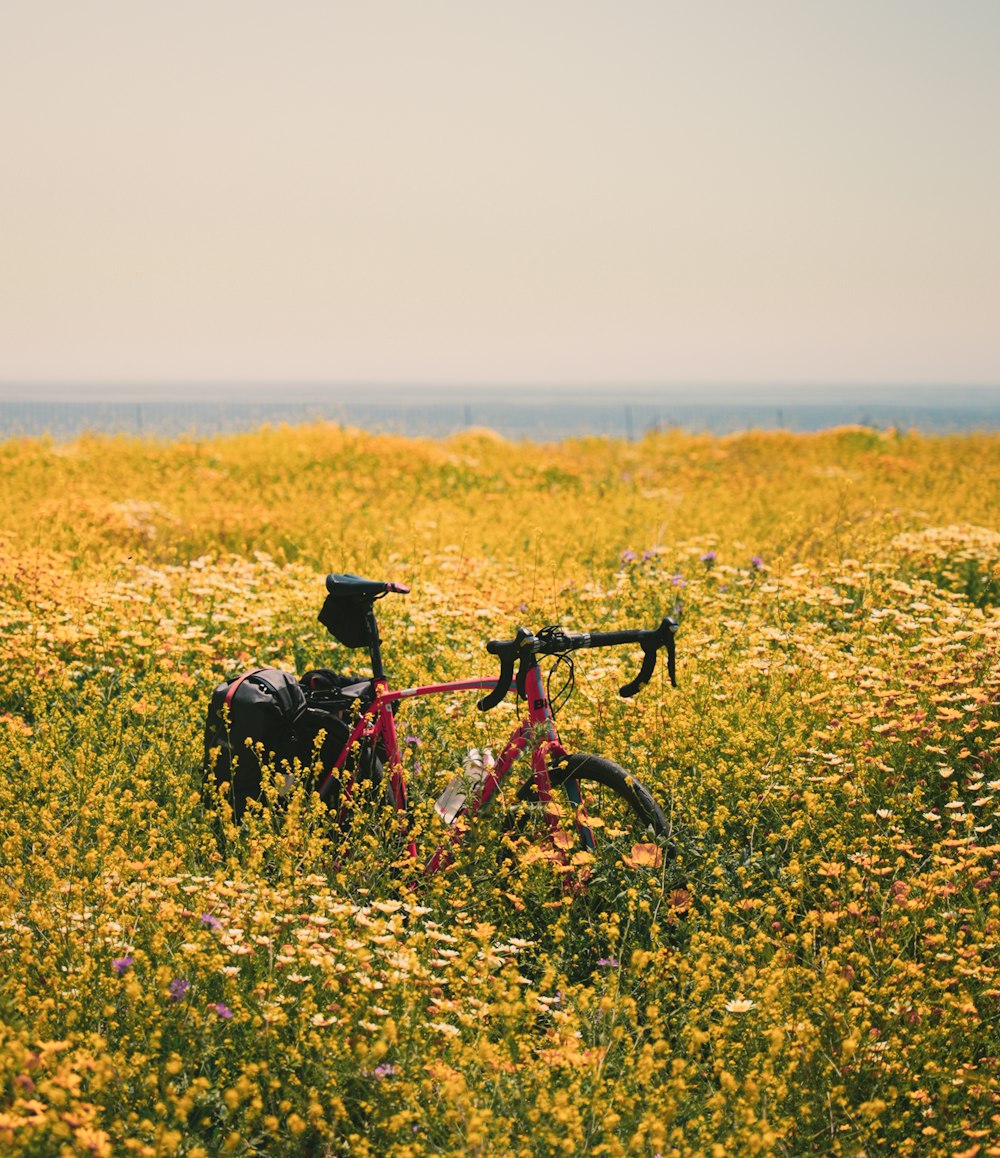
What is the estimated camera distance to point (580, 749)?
17.0ft

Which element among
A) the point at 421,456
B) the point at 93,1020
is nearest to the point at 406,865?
the point at 93,1020

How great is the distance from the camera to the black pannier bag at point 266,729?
4629 mm

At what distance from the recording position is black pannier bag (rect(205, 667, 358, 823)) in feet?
15.2

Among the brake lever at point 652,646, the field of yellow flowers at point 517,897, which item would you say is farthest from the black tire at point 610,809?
the brake lever at point 652,646

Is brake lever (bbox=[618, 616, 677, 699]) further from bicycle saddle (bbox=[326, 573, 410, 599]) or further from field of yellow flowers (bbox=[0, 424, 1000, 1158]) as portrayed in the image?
bicycle saddle (bbox=[326, 573, 410, 599])

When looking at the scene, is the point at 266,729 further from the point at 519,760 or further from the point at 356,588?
the point at 519,760

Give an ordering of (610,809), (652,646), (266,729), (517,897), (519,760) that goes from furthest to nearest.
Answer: (266,729) → (610,809) → (519,760) → (517,897) → (652,646)

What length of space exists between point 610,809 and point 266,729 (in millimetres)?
1465

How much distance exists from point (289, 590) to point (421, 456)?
9.53m

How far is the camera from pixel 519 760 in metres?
4.34

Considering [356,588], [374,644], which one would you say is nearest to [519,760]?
[374,644]

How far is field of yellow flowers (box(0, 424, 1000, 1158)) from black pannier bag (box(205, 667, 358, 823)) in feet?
0.56

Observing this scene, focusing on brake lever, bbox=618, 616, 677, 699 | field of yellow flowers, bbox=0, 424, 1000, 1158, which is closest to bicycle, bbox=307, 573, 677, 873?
brake lever, bbox=618, 616, 677, 699

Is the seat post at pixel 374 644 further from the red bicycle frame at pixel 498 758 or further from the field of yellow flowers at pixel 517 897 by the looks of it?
the field of yellow flowers at pixel 517 897
